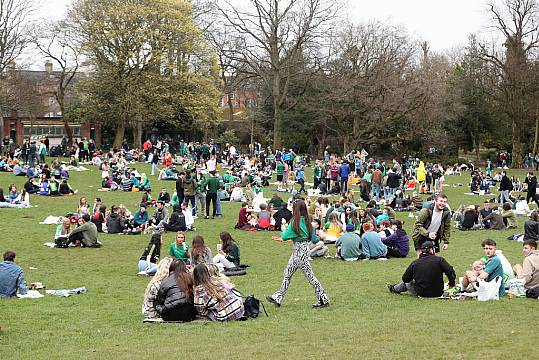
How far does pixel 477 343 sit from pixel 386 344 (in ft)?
3.50

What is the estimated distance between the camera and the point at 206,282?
10461mm

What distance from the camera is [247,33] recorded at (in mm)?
54500

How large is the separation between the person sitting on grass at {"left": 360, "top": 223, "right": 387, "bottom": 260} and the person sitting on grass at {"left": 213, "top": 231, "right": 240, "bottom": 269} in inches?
126

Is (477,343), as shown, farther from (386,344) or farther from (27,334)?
(27,334)

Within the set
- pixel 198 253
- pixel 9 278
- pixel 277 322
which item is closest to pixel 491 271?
pixel 277 322

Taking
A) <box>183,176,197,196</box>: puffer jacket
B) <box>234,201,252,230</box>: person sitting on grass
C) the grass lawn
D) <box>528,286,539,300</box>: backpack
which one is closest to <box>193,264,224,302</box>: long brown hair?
the grass lawn

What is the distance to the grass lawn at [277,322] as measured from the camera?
28.0 feet

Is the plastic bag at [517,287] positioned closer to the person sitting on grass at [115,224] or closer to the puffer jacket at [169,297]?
the puffer jacket at [169,297]

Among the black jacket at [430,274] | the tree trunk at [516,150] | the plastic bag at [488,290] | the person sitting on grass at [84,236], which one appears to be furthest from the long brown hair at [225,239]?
the tree trunk at [516,150]

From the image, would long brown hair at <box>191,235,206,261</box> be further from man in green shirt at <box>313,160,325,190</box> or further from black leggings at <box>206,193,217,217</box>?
man in green shirt at <box>313,160,325,190</box>

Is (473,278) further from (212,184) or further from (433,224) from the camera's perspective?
(212,184)

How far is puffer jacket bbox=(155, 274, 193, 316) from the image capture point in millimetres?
10445

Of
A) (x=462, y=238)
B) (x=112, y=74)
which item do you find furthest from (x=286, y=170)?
(x=112, y=74)

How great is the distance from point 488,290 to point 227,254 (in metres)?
5.92
